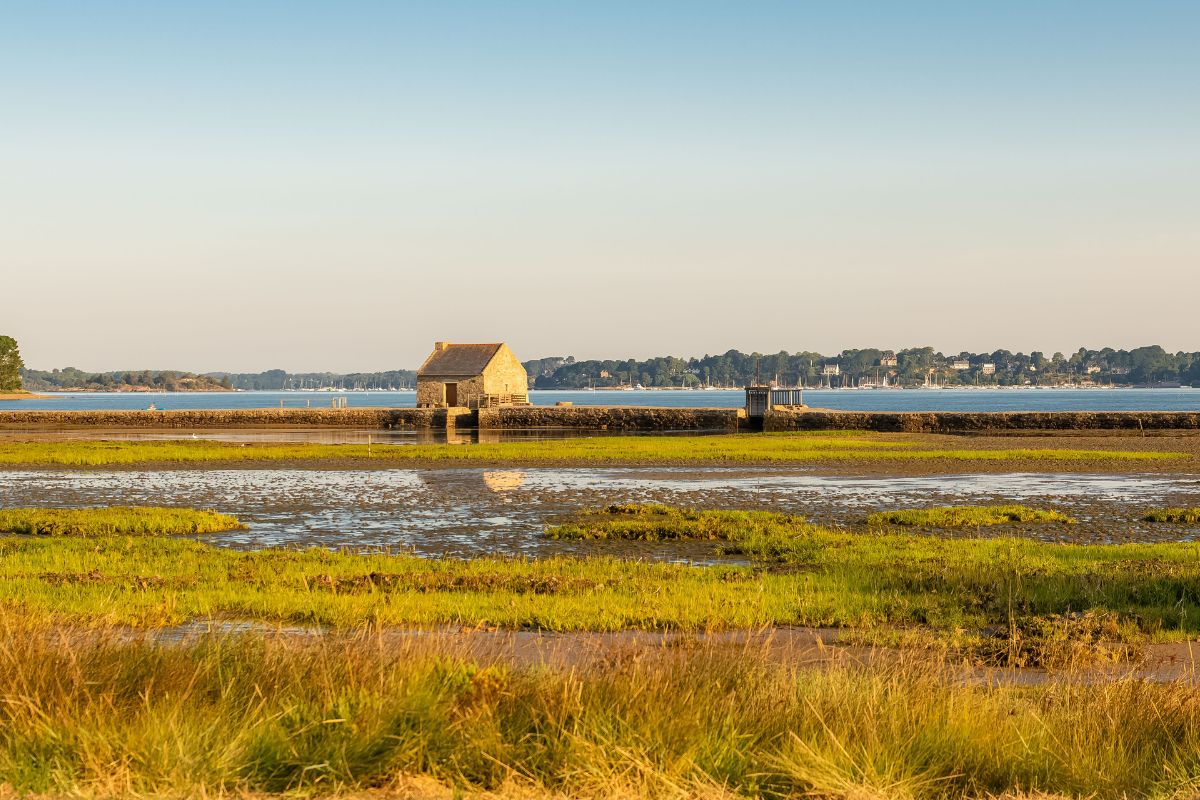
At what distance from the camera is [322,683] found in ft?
27.4

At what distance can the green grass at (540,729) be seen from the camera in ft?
23.7

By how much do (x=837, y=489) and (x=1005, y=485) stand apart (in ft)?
20.2

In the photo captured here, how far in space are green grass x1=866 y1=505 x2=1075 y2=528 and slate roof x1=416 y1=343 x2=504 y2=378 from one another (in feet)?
238

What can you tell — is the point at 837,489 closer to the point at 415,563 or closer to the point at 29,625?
the point at 415,563

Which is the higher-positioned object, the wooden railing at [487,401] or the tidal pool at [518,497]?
the wooden railing at [487,401]

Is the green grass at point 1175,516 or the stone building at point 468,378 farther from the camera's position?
the stone building at point 468,378

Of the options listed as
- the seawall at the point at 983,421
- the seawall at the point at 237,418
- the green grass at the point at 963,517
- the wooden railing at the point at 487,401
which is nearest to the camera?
the green grass at the point at 963,517

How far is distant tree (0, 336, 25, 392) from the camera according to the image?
188m

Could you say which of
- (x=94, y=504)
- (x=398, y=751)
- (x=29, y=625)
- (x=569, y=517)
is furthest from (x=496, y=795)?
(x=94, y=504)

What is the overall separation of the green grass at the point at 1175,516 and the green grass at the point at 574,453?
860 inches

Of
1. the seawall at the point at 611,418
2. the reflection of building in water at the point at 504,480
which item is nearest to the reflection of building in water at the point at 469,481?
the reflection of building in water at the point at 504,480

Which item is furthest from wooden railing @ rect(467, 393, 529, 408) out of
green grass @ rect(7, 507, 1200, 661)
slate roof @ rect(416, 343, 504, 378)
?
green grass @ rect(7, 507, 1200, 661)

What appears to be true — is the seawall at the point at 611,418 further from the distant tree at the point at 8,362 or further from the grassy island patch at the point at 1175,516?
the distant tree at the point at 8,362

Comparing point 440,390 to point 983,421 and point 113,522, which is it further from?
point 113,522
